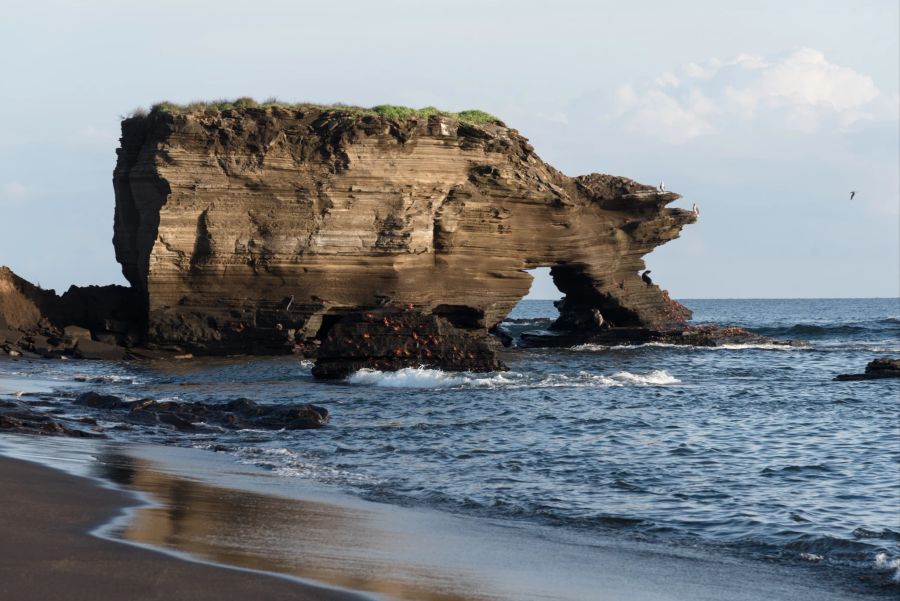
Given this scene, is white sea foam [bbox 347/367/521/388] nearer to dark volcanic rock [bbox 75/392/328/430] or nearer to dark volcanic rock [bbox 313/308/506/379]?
dark volcanic rock [bbox 313/308/506/379]

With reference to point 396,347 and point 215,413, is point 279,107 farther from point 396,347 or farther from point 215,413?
point 215,413

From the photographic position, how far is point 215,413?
1947cm

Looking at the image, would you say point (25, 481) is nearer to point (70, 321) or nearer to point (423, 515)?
point (423, 515)

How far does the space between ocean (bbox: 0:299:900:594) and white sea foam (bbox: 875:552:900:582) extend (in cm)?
3

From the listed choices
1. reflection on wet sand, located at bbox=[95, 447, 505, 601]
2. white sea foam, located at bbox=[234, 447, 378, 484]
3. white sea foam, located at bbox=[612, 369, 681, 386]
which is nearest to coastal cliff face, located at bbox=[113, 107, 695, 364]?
white sea foam, located at bbox=[612, 369, 681, 386]

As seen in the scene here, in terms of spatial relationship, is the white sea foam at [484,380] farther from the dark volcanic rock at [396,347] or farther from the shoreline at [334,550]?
the shoreline at [334,550]

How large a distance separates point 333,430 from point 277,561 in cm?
1034

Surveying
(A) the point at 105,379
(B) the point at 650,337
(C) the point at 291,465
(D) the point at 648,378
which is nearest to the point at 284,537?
(C) the point at 291,465

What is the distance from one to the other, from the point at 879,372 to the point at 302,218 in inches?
724

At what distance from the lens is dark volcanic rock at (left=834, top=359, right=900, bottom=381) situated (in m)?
27.1

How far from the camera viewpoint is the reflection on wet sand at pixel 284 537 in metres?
7.45

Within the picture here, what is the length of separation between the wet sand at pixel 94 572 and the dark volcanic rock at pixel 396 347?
1881 cm

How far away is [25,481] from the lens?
10320 millimetres

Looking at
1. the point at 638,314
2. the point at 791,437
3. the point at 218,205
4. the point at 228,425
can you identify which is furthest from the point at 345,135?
the point at 791,437
